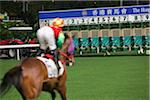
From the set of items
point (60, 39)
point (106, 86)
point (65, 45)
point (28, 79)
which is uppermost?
point (60, 39)

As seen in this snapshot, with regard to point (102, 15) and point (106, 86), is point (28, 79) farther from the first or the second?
point (102, 15)

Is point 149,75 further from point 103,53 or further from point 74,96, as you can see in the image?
point 103,53

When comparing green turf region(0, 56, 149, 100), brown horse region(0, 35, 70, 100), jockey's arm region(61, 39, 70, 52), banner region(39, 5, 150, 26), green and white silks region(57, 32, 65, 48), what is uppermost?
banner region(39, 5, 150, 26)

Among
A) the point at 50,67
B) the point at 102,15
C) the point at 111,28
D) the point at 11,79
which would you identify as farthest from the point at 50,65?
the point at 111,28

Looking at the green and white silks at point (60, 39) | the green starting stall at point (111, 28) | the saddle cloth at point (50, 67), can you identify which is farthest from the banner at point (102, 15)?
the saddle cloth at point (50, 67)

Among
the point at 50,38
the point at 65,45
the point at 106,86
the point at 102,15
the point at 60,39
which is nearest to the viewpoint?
the point at 50,38

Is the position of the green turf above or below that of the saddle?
below

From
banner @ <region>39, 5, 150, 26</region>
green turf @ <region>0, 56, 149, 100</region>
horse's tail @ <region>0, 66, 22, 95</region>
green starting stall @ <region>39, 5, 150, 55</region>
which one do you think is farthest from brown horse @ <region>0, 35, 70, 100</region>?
green starting stall @ <region>39, 5, 150, 55</region>

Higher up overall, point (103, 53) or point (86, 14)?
point (86, 14)

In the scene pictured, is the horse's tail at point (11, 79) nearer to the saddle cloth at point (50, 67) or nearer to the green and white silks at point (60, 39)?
the saddle cloth at point (50, 67)

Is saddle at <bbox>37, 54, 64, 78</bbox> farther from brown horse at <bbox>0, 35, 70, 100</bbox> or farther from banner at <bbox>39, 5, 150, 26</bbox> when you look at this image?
banner at <bbox>39, 5, 150, 26</bbox>

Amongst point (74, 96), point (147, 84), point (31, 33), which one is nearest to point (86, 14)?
point (31, 33)

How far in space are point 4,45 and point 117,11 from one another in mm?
7828

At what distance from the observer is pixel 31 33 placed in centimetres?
3631
